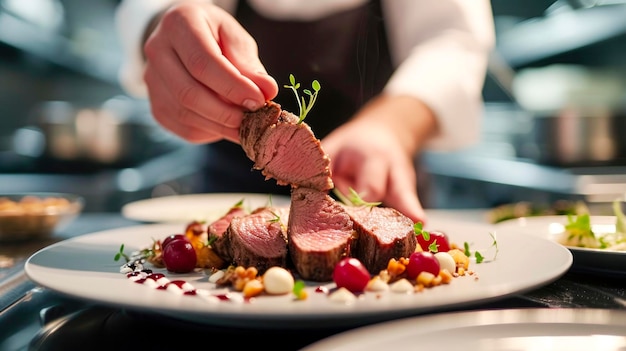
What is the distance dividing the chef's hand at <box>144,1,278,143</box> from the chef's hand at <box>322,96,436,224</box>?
0.44 metres

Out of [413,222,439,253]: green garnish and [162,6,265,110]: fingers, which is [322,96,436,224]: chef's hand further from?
[162,6,265,110]: fingers

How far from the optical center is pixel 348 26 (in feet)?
8.06

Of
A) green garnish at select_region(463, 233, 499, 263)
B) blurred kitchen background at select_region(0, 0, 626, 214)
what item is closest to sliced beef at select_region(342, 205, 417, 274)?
green garnish at select_region(463, 233, 499, 263)

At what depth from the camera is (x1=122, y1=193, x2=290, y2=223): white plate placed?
2.17 m

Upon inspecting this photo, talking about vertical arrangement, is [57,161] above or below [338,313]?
below

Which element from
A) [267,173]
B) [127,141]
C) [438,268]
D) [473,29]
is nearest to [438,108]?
[473,29]

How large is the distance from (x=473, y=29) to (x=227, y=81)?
1808 millimetres

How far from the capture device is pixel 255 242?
127 centimetres

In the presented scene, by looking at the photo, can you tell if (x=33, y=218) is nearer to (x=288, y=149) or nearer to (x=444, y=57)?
(x=288, y=149)

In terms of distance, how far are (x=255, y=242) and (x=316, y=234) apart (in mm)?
138

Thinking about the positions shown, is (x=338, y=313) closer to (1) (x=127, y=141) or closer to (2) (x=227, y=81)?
Result: (2) (x=227, y=81)

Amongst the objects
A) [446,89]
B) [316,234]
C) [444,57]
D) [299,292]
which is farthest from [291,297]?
[444,57]

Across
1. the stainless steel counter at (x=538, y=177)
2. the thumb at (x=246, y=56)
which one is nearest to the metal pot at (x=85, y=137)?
the stainless steel counter at (x=538, y=177)

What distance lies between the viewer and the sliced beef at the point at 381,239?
4.02ft
